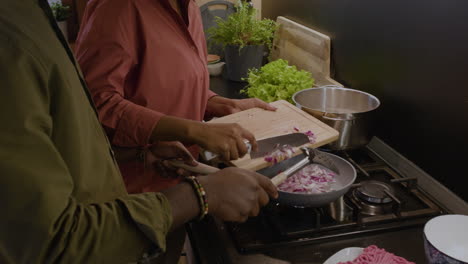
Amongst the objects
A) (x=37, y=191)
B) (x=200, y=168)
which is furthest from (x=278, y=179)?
(x=37, y=191)

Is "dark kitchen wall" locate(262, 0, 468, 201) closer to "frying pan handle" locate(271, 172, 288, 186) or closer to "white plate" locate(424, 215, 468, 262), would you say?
"white plate" locate(424, 215, 468, 262)

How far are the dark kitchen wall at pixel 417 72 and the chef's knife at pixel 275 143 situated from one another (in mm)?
456

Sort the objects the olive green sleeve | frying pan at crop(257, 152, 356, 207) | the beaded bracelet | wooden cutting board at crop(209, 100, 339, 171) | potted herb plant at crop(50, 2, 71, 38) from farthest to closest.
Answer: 1. potted herb plant at crop(50, 2, 71, 38)
2. wooden cutting board at crop(209, 100, 339, 171)
3. frying pan at crop(257, 152, 356, 207)
4. the beaded bracelet
5. the olive green sleeve

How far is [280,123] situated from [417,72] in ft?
1.65

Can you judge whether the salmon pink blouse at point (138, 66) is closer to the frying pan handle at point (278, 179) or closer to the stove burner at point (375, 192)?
the frying pan handle at point (278, 179)

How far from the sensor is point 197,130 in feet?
3.95

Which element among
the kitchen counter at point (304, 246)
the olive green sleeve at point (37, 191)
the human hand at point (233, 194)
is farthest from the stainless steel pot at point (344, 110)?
the olive green sleeve at point (37, 191)

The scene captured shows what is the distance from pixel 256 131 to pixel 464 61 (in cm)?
67

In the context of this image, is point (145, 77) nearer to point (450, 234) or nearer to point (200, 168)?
point (200, 168)

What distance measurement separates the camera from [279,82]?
6.43ft

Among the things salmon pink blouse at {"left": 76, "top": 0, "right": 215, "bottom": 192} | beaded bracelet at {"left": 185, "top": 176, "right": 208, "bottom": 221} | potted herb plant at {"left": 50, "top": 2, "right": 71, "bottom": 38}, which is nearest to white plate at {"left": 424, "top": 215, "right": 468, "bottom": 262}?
beaded bracelet at {"left": 185, "top": 176, "right": 208, "bottom": 221}

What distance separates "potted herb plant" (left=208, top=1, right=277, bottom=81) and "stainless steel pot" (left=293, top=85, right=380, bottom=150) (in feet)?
2.41

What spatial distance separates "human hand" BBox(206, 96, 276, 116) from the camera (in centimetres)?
165

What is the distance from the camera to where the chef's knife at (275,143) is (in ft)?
4.22
